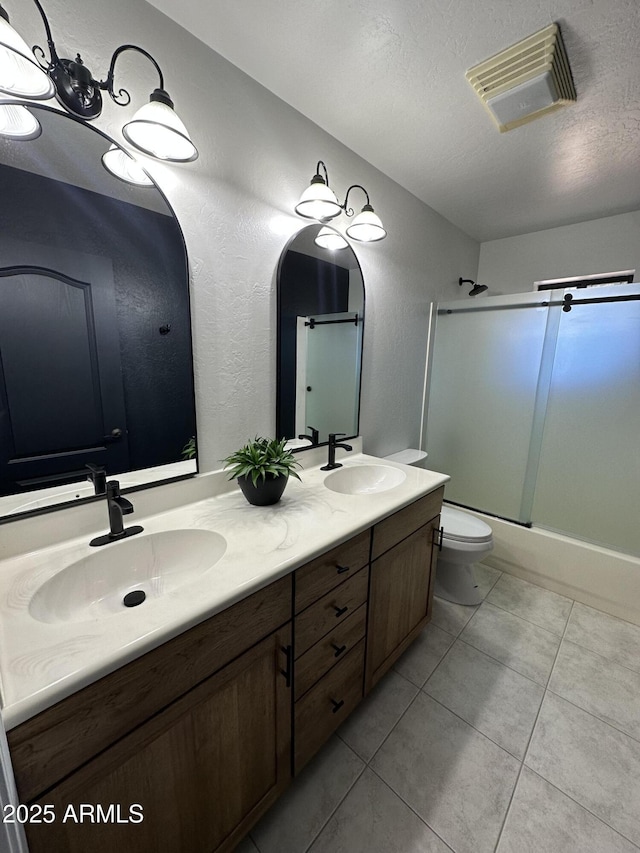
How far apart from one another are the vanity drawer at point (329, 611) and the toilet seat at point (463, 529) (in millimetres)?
845

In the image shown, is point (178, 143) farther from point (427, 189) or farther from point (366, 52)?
point (427, 189)

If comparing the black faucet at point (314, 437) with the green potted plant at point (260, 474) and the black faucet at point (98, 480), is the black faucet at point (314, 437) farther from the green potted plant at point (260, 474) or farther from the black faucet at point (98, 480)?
the black faucet at point (98, 480)

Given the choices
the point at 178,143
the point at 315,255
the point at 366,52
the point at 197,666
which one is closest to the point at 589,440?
the point at 315,255

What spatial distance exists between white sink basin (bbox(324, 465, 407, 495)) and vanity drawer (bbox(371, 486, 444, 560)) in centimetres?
17

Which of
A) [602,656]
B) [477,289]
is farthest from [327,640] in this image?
[477,289]

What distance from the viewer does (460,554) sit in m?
1.78

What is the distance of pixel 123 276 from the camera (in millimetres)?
1017

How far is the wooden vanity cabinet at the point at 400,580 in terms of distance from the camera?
1208 millimetres

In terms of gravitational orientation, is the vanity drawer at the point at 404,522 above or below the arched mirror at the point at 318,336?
below

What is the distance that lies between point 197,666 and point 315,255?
1.57 metres

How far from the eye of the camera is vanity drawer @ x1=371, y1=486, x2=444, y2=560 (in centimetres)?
116

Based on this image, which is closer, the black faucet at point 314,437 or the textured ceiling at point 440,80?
the textured ceiling at point 440,80

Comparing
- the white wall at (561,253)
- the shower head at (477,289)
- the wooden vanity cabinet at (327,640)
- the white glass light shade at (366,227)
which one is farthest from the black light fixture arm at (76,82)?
the white wall at (561,253)

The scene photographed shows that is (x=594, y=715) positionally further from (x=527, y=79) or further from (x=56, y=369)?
(x=527, y=79)
